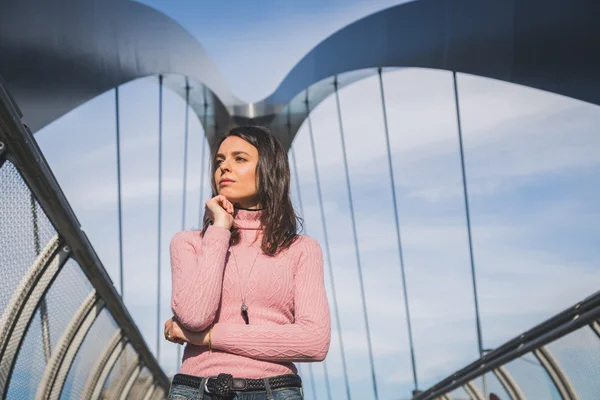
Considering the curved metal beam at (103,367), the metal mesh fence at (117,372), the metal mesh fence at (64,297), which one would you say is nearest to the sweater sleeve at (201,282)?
the metal mesh fence at (64,297)

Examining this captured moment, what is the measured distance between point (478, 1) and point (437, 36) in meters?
1.44

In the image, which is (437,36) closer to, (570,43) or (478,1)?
(478,1)

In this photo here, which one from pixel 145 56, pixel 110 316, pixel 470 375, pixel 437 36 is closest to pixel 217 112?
pixel 145 56

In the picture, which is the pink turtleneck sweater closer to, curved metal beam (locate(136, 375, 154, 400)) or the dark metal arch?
curved metal beam (locate(136, 375, 154, 400))

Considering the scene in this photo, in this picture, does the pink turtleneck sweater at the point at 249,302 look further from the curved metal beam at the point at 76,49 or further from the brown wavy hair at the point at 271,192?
the curved metal beam at the point at 76,49

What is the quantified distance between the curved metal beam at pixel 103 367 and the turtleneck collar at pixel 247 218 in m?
2.60

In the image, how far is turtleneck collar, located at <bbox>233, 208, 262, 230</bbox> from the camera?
239 cm

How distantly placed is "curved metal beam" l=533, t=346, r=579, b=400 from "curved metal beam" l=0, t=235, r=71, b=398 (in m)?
2.49

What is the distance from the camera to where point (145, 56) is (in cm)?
1318

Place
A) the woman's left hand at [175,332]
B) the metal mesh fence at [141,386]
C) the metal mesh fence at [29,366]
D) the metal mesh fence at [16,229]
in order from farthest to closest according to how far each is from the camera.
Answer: the metal mesh fence at [141,386] → the metal mesh fence at [29,366] → the metal mesh fence at [16,229] → the woman's left hand at [175,332]

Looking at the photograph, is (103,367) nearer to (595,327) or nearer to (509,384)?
(509,384)

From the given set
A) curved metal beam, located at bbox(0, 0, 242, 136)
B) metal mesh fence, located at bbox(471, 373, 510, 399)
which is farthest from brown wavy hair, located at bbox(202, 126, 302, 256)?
curved metal beam, located at bbox(0, 0, 242, 136)

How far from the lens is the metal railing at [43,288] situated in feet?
9.74

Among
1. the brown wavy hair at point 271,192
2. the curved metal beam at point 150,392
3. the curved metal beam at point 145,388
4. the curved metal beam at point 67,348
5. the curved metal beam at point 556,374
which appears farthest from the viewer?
the curved metal beam at point 150,392
